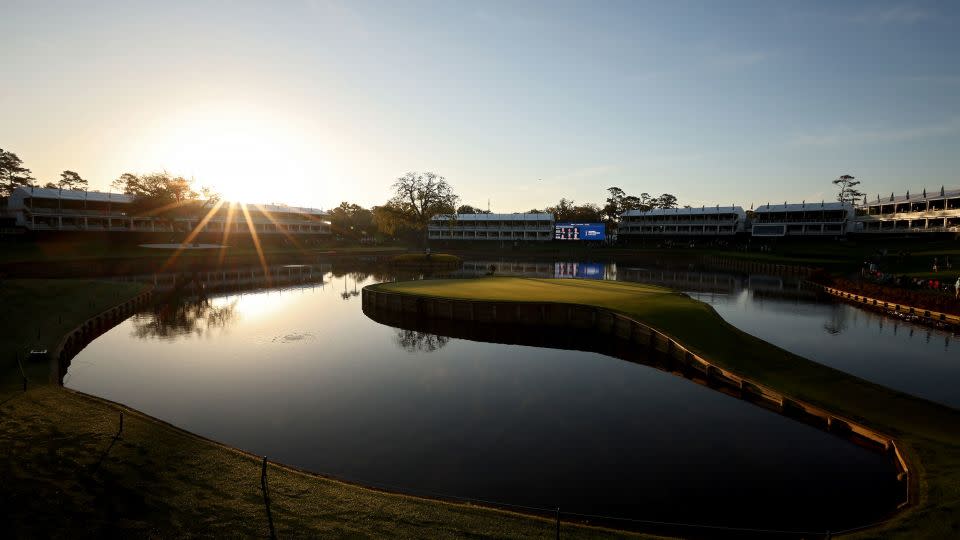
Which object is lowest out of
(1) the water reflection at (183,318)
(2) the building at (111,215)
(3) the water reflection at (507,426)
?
(3) the water reflection at (507,426)

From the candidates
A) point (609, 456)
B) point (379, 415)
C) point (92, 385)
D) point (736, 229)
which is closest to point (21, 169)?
point (92, 385)

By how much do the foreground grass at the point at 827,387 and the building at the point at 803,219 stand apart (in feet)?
374

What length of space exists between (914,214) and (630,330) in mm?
123331

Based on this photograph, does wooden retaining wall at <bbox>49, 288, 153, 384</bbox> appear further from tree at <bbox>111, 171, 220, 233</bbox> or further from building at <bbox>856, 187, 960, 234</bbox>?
building at <bbox>856, 187, 960, 234</bbox>

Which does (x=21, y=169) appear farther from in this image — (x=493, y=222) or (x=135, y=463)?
(x=135, y=463)

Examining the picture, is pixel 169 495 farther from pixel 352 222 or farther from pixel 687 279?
pixel 352 222

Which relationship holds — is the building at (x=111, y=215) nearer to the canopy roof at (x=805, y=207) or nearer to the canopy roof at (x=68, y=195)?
the canopy roof at (x=68, y=195)

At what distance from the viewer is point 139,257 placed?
82.7m

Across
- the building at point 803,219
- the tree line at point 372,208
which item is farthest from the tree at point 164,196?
the building at point 803,219

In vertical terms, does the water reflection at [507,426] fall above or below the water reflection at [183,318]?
below

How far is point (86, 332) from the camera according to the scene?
30.9 m

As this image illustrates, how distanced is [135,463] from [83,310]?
97.8ft

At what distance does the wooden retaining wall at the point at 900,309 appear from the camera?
36.6 meters

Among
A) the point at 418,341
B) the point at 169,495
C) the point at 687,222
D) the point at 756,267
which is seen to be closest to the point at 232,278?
the point at 418,341
